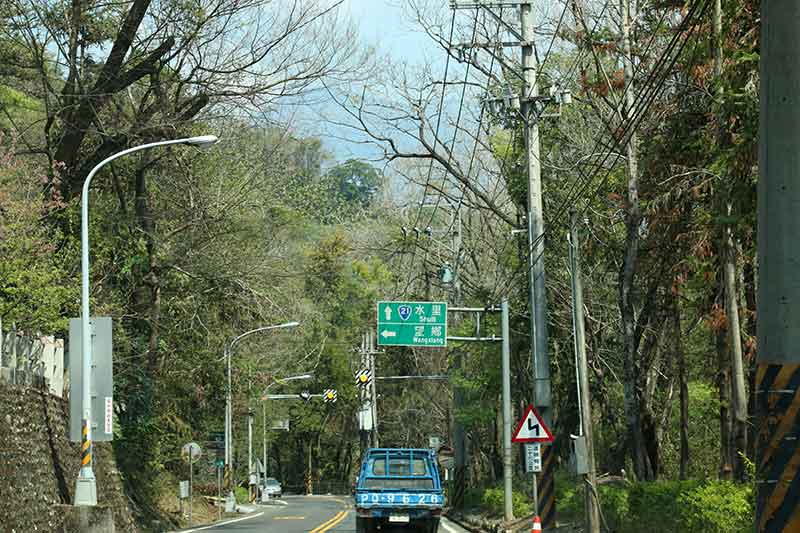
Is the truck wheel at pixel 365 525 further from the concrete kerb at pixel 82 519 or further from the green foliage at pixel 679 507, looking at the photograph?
the concrete kerb at pixel 82 519

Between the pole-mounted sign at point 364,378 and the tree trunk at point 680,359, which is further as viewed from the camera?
the pole-mounted sign at point 364,378

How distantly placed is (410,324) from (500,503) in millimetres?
6597

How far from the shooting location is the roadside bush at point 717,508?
16.2 meters

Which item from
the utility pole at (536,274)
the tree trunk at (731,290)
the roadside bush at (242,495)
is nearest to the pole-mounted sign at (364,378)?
the roadside bush at (242,495)

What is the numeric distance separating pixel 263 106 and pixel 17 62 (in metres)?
6.69

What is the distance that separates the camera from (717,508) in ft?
55.1

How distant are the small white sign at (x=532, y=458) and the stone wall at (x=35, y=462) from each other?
974 cm

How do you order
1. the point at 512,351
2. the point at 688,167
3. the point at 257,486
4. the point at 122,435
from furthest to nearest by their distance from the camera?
1. the point at 257,486
2. the point at 512,351
3. the point at 122,435
4. the point at 688,167

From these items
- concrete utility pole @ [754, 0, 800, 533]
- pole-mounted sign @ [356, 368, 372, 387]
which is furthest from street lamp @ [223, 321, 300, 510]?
concrete utility pole @ [754, 0, 800, 533]

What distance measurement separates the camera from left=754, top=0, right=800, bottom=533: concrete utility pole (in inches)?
302

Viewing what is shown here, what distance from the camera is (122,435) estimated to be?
38969mm

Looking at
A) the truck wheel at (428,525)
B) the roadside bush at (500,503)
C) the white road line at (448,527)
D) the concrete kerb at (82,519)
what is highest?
the concrete kerb at (82,519)

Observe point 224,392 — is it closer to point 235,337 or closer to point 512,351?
point 235,337

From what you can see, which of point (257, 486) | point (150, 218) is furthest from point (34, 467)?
point (257, 486)
